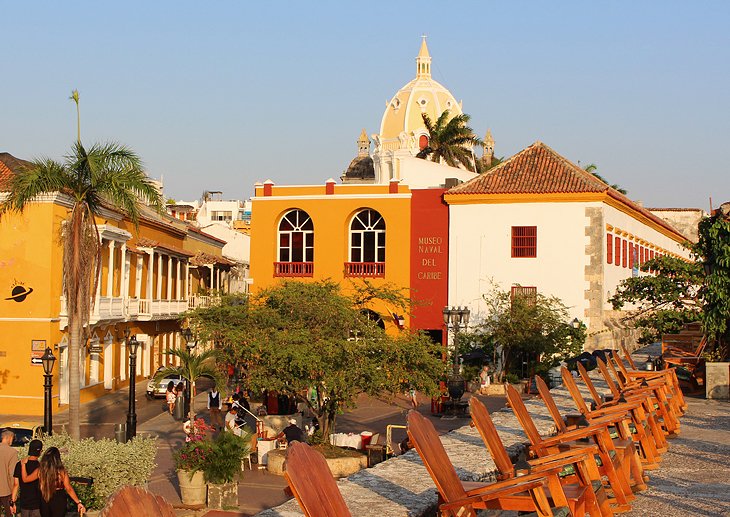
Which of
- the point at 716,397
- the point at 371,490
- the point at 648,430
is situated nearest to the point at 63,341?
the point at 716,397

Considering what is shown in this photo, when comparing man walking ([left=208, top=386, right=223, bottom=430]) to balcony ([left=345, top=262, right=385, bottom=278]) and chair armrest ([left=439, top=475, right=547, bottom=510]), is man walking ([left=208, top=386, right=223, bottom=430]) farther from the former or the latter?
chair armrest ([left=439, top=475, right=547, bottom=510])

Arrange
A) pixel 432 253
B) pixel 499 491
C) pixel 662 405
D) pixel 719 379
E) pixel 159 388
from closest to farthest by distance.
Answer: pixel 499 491 < pixel 662 405 < pixel 719 379 < pixel 159 388 < pixel 432 253

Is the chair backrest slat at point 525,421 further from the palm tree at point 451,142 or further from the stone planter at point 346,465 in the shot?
the palm tree at point 451,142

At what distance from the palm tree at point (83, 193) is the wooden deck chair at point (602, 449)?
48.4 ft

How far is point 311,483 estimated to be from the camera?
5.46 m

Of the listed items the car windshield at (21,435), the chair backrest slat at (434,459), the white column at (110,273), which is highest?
the white column at (110,273)

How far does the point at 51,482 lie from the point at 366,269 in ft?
103

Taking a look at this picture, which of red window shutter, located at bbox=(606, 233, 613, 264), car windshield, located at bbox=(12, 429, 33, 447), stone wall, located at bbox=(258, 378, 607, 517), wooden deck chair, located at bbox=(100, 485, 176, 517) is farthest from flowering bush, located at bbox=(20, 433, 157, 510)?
red window shutter, located at bbox=(606, 233, 613, 264)

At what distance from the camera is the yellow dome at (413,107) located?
93.1 metres

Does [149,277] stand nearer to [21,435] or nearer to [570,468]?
[21,435]

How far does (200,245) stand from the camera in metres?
54.9

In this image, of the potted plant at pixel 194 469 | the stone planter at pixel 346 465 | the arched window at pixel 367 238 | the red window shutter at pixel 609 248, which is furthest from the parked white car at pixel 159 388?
the potted plant at pixel 194 469

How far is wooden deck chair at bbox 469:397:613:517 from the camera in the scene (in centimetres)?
772

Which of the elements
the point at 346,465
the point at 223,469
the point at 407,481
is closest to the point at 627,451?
the point at 407,481
